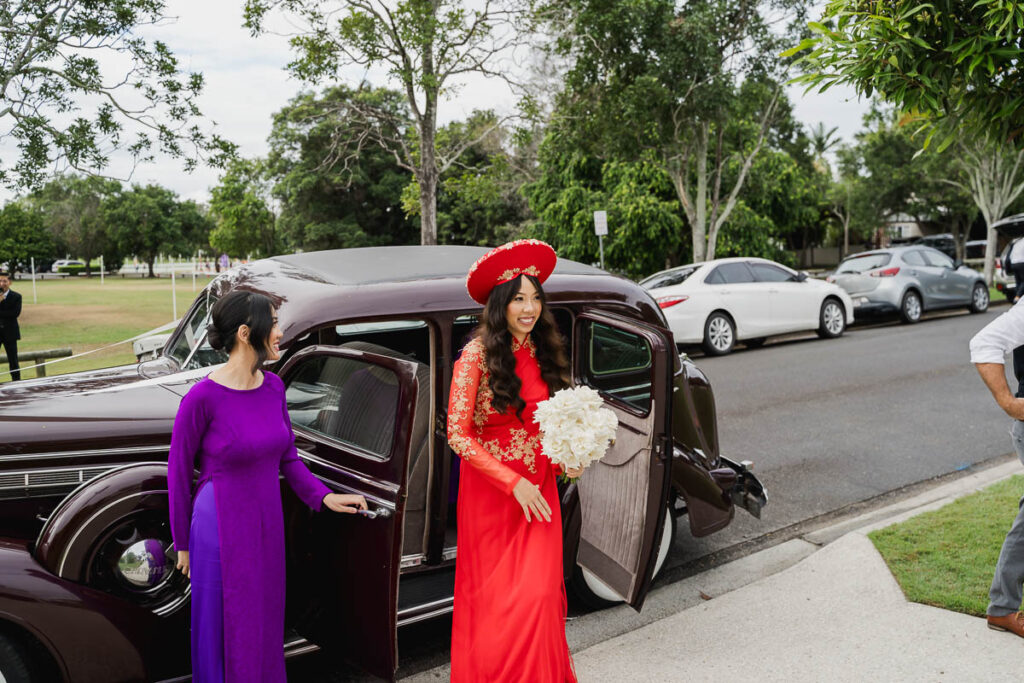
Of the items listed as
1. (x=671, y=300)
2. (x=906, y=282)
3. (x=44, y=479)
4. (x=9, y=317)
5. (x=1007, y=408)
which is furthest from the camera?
(x=906, y=282)

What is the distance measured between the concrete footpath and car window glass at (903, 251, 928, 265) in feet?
44.3

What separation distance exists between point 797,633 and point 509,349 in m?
2.21

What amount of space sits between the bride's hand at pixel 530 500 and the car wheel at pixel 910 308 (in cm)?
1547

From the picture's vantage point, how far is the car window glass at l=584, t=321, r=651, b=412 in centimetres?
437

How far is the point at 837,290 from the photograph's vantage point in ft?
48.3

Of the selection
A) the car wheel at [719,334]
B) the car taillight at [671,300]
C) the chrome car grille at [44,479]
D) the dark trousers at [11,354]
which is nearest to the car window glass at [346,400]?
the chrome car grille at [44,479]

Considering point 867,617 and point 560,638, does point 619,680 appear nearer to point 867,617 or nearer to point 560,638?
point 560,638

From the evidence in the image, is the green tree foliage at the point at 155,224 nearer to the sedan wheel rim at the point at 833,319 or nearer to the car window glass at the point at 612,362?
the sedan wheel rim at the point at 833,319

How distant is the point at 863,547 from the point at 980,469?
2.74 metres

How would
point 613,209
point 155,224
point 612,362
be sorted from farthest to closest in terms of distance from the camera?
point 155,224, point 613,209, point 612,362

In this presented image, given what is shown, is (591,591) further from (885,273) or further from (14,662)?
(885,273)

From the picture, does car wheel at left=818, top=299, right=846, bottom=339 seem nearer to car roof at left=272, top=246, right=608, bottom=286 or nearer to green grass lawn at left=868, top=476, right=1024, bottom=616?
green grass lawn at left=868, top=476, right=1024, bottom=616

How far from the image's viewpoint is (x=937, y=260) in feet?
56.0

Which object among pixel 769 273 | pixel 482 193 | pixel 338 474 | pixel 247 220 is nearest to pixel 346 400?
pixel 338 474
